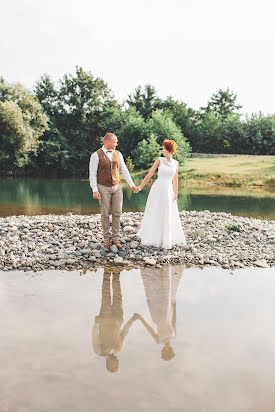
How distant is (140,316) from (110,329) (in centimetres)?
59

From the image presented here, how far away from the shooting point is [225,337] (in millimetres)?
4711

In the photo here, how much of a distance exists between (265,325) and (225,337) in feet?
2.51

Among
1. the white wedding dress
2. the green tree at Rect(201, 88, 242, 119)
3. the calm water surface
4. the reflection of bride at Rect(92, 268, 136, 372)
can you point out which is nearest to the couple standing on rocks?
the white wedding dress

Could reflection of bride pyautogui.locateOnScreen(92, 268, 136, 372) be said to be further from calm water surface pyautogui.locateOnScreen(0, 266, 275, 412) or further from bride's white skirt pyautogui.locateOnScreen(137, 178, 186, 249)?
bride's white skirt pyautogui.locateOnScreen(137, 178, 186, 249)

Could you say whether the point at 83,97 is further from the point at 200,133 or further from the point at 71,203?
the point at 71,203

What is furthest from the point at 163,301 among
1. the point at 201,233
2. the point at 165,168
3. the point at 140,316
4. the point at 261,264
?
the point at 201,233

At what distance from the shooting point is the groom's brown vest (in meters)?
8.01

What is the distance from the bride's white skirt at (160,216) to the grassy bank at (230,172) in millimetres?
26062

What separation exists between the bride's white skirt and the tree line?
3358 centimetres

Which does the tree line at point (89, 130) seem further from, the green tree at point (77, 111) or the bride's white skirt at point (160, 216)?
the bride's white skirt at point (160, 216)

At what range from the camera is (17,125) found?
4028cm

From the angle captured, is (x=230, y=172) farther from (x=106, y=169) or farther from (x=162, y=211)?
(x=106, y=169)

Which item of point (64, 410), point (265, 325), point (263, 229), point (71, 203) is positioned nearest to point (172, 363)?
point (64, 410)

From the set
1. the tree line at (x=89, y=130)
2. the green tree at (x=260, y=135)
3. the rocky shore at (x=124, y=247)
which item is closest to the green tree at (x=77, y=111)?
the tree line at (x=89, y=130)
